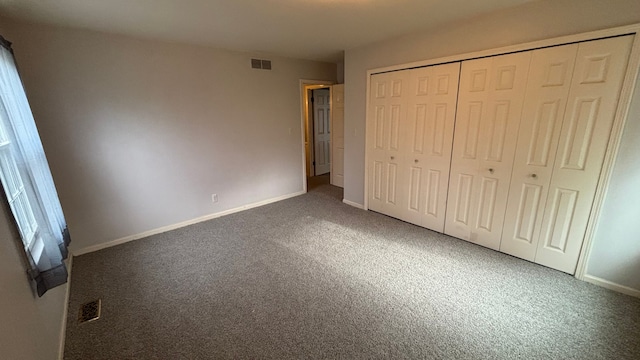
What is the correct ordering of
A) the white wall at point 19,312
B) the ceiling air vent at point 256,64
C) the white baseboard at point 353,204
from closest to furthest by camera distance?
1. the white wall at point 19,312
2. the ceiling air vent at point 256,64
3. the white baseboard at point 353,204

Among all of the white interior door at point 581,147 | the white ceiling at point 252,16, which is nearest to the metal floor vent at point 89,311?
the white ceiling at point 252,16

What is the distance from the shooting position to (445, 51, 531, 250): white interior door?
2.40 m

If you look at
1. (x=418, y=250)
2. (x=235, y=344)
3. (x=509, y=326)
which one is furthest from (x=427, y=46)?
(x=235, y=344)

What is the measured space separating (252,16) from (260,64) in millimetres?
1528

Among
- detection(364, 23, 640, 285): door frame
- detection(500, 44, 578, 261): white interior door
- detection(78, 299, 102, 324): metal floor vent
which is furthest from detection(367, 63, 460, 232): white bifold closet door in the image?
detection(78, 299, 102, 324): metal floor vent

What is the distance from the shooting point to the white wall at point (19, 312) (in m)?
1.13

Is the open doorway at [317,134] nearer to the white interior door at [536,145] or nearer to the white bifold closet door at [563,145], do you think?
the white interior door at [536,145]

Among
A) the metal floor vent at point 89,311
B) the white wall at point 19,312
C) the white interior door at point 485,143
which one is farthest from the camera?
the white interior door at point 485,143

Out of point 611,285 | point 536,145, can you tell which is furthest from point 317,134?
point 611,285

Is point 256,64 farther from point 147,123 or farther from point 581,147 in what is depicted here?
point 581,147

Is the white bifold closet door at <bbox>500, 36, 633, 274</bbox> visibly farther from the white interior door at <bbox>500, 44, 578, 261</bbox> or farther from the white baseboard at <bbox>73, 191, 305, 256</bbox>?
the white baseboard at <bbox>73, 191, 305, 256</bbox>

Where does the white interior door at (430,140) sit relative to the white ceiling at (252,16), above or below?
below

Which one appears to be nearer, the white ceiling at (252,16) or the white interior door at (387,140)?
the white ceiling at (252,16)

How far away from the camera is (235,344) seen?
1705 millimetres
